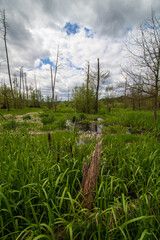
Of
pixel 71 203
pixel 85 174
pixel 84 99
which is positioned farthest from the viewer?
pixel 84 99

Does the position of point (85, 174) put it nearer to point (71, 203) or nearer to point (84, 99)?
point (71, 203)

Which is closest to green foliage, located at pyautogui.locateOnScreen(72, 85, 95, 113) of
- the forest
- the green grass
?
the forest

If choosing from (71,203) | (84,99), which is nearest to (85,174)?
(71,203)

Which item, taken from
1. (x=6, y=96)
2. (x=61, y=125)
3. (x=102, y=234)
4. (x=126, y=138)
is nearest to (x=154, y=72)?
(x=126, y=138)

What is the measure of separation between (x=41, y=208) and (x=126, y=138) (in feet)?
14.2

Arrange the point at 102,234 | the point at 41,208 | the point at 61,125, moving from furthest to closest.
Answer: the point at 61,125 < the point at 41,208 < the point at 102,234

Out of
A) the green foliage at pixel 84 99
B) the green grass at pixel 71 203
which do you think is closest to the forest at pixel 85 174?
the green grass at pixel 71 203

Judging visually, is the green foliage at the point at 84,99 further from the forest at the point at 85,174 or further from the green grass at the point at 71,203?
the green grass at the point at 71,203

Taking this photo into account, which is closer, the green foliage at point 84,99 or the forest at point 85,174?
the forest at point 85,174

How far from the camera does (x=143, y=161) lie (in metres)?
2.28

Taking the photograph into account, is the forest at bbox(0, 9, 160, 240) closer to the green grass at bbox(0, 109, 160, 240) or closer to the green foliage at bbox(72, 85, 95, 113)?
the green grass at bbox(0, 109, 160, 240)

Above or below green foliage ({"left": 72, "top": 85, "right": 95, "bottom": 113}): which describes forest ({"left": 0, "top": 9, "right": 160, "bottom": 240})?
below

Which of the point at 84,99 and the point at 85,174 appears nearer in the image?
the point at 85,174

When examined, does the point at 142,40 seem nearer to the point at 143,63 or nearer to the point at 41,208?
the point at 143,63
